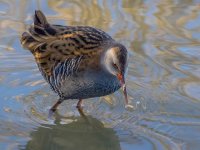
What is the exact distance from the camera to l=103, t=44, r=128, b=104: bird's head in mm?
5246

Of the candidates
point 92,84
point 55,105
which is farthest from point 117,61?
point 55,105

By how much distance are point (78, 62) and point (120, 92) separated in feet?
3.04

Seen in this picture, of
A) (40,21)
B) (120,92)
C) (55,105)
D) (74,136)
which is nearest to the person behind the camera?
(74,136)

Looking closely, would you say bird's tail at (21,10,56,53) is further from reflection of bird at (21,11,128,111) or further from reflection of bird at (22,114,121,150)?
reflection of bird at (22,114,121,150)

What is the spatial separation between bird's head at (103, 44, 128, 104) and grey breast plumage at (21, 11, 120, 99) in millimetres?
140

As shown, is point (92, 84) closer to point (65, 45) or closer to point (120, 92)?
point (65, 45)

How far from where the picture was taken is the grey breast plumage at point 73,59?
18.3 feet

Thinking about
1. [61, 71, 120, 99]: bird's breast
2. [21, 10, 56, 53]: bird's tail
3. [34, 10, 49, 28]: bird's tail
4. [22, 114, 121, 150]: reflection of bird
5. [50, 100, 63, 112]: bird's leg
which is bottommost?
[22, 114, 121, 150]: reflection of bird

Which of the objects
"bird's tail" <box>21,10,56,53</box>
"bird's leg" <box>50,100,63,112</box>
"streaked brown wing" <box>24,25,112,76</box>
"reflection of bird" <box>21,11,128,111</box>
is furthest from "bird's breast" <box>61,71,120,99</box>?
"bird's tail" <box>21,10,56,53</box>

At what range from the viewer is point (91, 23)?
25.8ft

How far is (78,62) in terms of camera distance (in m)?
5.57

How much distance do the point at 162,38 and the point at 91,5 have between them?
1348mm

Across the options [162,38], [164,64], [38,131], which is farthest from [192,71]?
[38,131]

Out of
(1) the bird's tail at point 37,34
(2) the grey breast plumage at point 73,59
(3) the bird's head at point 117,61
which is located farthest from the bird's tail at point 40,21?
(3) the bird's head at point 117,61
